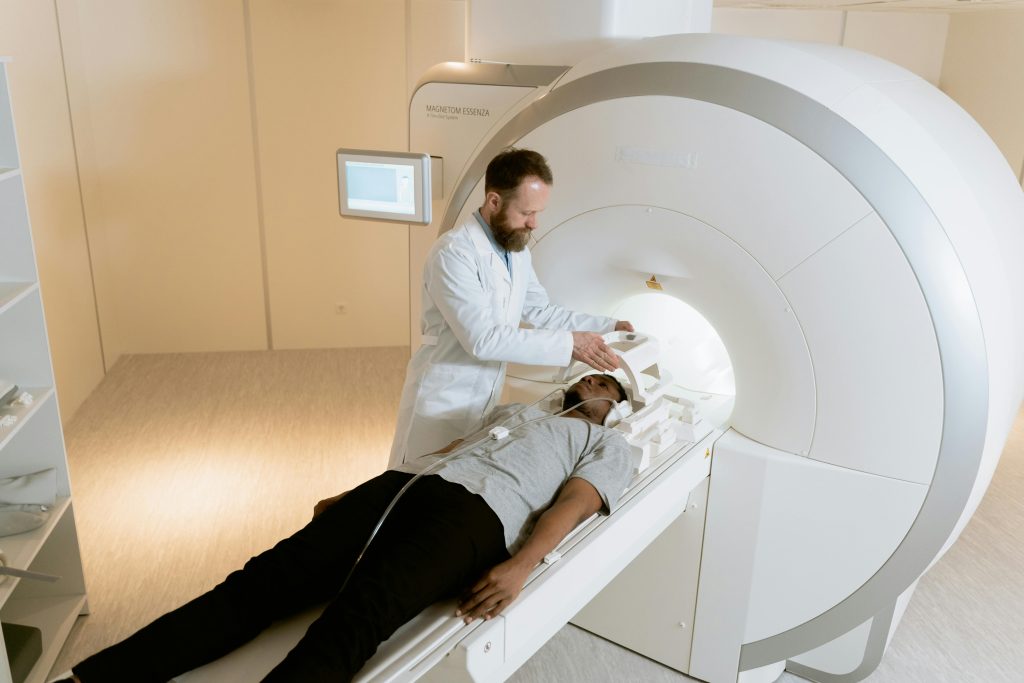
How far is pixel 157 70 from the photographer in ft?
12.8

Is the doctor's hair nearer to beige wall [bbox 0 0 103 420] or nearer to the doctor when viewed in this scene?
the doctor

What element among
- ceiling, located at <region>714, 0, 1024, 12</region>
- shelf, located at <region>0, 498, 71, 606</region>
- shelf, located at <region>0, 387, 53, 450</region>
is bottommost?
shelf, located at <region>0, 498, 71, 606</region>

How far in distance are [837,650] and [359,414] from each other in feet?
6.99

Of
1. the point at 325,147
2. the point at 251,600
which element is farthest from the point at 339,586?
the point at 325,147

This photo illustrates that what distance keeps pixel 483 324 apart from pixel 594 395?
327mm

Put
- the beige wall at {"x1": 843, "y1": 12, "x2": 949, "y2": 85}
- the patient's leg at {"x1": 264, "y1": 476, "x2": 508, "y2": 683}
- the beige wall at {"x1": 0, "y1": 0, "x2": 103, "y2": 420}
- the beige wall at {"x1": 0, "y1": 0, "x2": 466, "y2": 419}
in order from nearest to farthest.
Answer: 1. the patient's leg at {"x1": 264, "y1": 476, "x2": 508, "y2": 683}
2. the beige wall at {"x1": 0, "y1": 0, "x2": 103, "y2": 420}
3. the beige wall at {"x1": 0, "y1": 0, "x2": 466, "y2": 419}
4. the beige wall at {"x1": 843, "y1": 12, "x2": 949, "y2": 85}

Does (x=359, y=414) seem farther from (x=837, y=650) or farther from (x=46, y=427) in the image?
(x=837, y=650)

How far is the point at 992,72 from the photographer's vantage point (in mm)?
4215

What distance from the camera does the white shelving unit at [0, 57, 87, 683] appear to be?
1.92 meters

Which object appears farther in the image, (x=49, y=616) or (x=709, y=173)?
(x=49, y=616)

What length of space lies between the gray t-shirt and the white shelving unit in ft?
3.25

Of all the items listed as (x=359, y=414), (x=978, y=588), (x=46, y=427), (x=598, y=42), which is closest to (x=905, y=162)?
(x=598, y=42)

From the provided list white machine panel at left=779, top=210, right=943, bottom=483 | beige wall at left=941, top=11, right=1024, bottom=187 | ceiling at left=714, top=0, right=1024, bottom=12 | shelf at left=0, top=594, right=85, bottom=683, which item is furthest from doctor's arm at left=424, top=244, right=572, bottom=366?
beige wall at left=941, top=11, right=1024, bottom=187

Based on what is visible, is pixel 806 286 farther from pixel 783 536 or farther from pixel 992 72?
pixel 992 72
